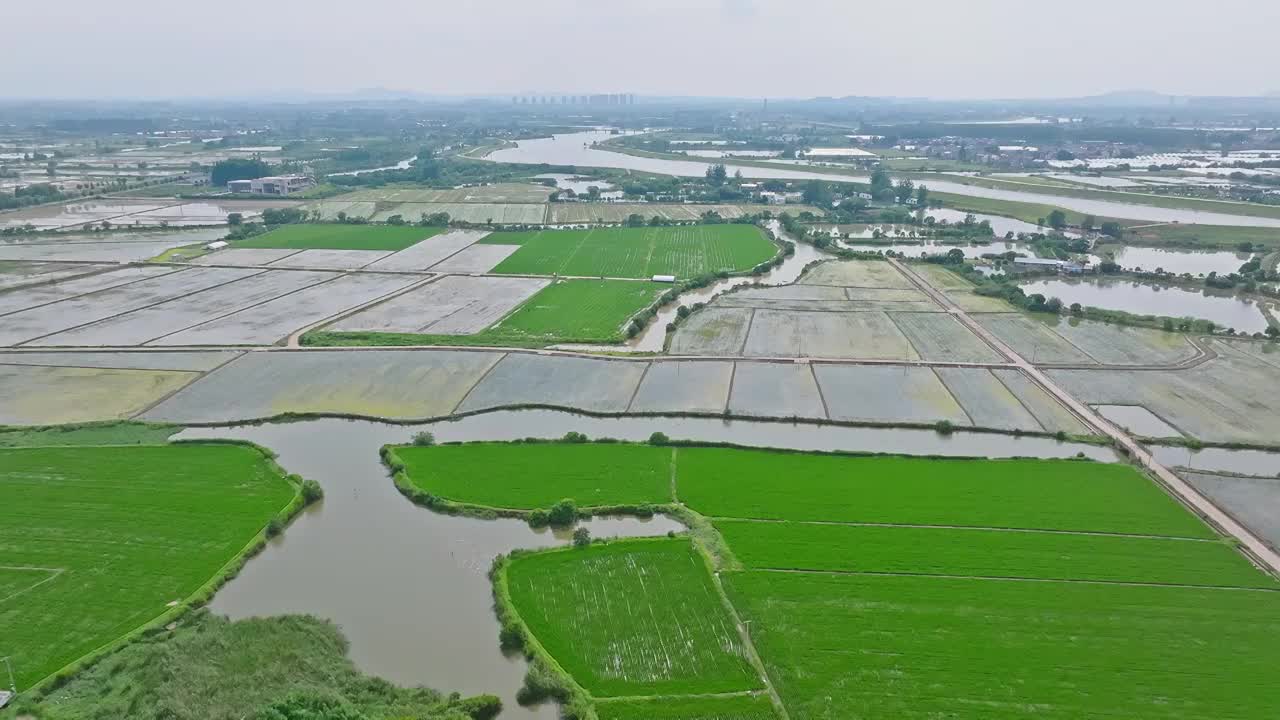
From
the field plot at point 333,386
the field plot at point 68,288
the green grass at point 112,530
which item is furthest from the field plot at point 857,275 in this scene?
the field plot at point 68,288

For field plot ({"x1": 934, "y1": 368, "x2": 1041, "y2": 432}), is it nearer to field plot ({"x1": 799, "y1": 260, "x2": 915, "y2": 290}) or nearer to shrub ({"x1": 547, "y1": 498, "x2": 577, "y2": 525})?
field plot ({"x1": 799, "y1": 260, "x2": 915, "y2": 290})

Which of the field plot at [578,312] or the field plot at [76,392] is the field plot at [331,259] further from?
the field plot at [76,392]

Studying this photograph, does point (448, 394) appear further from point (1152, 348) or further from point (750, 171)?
point (750, 171)

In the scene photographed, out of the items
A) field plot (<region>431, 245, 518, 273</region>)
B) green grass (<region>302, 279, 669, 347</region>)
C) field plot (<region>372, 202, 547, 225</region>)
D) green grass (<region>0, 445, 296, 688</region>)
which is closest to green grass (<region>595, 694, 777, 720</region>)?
green grass (<region>0, 445, 296, 688</region>)

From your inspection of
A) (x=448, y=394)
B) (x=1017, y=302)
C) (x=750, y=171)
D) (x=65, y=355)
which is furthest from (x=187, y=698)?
(x=750, y=171)

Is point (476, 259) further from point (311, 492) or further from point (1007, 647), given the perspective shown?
point (1007, 647)

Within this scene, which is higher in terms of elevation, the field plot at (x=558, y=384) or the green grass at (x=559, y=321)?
the green grass at (x=559, y=321)

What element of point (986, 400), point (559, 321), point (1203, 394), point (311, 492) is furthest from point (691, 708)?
point (1203, 394)
